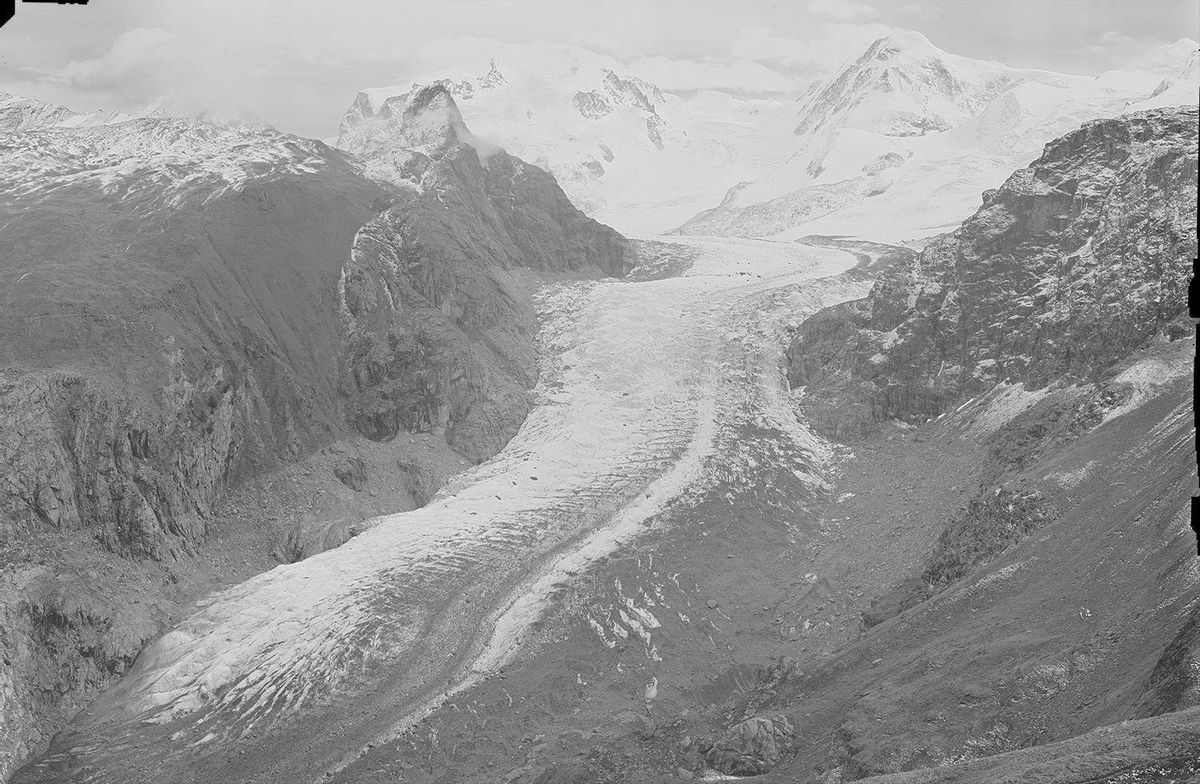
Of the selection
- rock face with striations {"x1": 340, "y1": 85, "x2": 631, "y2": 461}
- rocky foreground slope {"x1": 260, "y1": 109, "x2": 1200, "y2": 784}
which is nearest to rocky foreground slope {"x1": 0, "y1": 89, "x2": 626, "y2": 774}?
rock face with striations {"x1": 340, "y1": 85, "x2": 631, "y2": 461}

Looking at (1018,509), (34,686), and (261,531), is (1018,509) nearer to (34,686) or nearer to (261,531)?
(261,531)

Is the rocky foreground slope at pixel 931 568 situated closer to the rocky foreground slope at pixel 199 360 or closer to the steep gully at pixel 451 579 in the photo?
the steep gully at pixel 451 579

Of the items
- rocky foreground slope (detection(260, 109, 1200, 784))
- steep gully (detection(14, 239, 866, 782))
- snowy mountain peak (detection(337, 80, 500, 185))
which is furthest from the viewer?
snowy mountain peak (detection(337, 80, 500, 185))

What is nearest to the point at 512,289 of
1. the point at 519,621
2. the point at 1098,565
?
the point at 519,621

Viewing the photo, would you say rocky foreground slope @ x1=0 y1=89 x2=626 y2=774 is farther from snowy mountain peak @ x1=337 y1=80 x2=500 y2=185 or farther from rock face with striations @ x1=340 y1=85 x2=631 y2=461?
snowy mountain peak @ x1=337 y1=80 x2=500 y2=185

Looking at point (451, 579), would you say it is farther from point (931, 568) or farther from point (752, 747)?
point (931, 568)

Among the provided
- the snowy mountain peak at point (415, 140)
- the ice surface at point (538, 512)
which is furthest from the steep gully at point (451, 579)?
the snowy mountain peak at point (415, 140)
